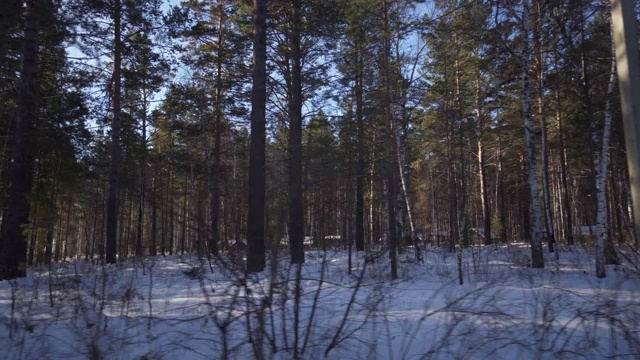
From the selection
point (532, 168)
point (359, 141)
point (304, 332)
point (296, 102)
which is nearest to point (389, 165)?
point (532, 168)

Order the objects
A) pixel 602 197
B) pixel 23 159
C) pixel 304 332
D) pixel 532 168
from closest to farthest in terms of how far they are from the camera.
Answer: pixel 304 332 < pixel 602 197 < pixel 23 159 < pixel 532 168

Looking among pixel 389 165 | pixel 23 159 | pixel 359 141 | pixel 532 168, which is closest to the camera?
pixel 389 165

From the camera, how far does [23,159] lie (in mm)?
10914

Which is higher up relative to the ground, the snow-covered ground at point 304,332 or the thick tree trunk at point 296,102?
the thick tree trunk at point 296,102

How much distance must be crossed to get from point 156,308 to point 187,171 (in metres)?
19.9

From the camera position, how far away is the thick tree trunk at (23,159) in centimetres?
1039

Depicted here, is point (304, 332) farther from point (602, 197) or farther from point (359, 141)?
point (359, 141)

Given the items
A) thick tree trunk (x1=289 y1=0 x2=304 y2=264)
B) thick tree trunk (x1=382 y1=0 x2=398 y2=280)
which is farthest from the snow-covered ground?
thick tree trunk (x1=289 y1=0 x2=304 y2=264)

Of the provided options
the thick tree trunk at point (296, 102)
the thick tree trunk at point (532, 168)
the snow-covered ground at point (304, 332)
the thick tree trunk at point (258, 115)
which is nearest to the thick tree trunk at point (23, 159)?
the thick tree trunk at point (258, 115)

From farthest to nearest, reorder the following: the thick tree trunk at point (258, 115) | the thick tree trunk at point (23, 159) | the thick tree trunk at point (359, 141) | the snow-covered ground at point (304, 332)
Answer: the thick tree trunk at point (359, 141)
the thick tree trunk at point (258, 115)
the thick tree trunk at point (23, 159)
the snow-covered ground at point (304, 332)

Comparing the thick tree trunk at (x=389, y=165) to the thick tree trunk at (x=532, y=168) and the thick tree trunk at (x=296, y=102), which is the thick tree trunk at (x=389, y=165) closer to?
the thick tree trunk at (x=296, y=102)

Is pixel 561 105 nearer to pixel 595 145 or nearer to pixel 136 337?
pixel 595 145

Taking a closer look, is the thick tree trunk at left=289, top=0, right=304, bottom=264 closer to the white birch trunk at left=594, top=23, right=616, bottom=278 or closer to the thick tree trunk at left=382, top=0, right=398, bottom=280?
the thick tree trunk at left=382, top=0, right=398, bottom=280

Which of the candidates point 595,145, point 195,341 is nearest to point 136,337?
point 195,341
